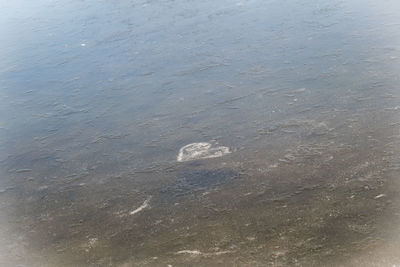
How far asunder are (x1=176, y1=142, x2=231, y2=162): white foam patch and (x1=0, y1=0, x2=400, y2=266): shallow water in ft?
0.41

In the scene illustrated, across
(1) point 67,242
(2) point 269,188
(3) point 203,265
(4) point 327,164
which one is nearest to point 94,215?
(1) point 67,242

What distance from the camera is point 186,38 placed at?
1188 cm

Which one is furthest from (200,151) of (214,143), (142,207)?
(142,207)

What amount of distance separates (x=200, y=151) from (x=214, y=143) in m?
0.29

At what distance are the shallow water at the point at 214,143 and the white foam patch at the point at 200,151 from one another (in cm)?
12

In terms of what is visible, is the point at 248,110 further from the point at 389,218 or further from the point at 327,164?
the point at 389,218

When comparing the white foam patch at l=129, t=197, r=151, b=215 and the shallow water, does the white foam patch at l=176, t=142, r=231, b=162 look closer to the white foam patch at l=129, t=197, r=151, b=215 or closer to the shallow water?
the shallow water

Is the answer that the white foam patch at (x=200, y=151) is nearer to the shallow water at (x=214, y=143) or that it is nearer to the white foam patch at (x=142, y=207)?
the shallow water at (x=214, y=143)

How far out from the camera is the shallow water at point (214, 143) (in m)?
5.30

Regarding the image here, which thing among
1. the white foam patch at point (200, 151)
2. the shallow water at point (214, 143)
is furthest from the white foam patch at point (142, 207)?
the white foam patch at point (200, 151)

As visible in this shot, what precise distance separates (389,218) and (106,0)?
590 inches

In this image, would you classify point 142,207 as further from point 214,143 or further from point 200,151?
point 214,143

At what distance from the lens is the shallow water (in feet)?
17.4

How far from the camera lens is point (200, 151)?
23.3 feet
